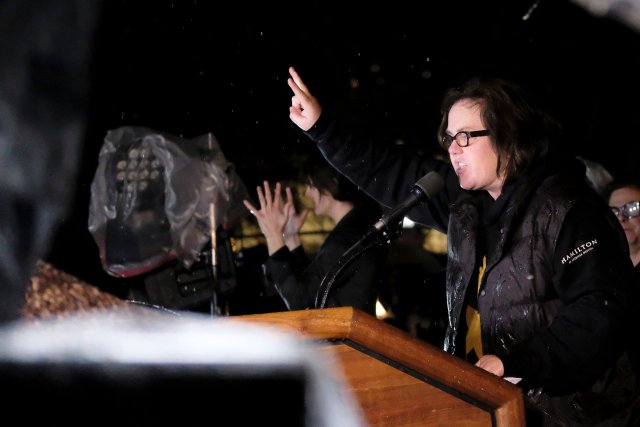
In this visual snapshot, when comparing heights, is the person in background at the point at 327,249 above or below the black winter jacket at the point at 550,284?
below

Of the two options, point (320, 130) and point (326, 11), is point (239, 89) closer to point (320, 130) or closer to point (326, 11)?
point (326, 11)

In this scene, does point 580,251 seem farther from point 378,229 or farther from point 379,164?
point 379,164

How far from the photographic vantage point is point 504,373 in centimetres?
173

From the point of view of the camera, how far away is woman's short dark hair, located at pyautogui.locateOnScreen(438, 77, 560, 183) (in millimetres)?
2332

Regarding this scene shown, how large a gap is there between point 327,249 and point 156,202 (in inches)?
54.8

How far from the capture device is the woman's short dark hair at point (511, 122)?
7.65ft

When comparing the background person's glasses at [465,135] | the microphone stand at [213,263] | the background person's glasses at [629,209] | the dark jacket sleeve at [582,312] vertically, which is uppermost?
the background person's glasses at [465,135]

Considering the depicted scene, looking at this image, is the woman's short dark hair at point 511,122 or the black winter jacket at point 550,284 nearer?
the black winter jacket at point 550,284

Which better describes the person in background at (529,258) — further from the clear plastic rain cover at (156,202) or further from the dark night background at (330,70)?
the dark night background at (330,70)

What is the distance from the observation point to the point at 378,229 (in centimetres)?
203

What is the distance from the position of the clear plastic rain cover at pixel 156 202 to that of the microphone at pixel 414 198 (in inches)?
81.1

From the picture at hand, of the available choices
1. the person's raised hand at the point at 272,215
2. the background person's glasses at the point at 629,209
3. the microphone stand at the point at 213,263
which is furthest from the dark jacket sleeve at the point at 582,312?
the microphone stand at the point at 213,263

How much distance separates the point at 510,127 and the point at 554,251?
49 cm

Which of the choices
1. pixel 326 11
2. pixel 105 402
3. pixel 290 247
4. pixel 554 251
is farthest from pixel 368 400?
pixel 326 11
